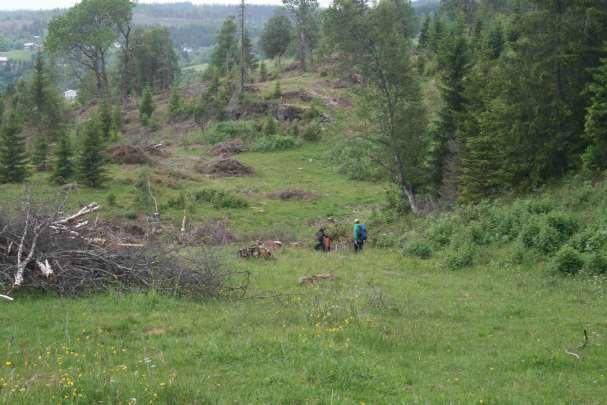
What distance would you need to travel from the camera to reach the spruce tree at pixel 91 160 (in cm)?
3491

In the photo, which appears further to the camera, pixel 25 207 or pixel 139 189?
pixel 139 189

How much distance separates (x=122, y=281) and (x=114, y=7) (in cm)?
6779

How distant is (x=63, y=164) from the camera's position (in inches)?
1426

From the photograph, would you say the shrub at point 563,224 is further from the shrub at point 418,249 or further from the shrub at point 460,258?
the shrub at point 418,249

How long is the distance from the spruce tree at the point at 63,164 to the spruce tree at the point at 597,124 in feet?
90.0

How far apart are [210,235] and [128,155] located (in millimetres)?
18113

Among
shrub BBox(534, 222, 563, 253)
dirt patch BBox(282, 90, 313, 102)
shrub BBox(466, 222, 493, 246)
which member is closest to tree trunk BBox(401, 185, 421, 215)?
shrub BBox(466, 222, 493, 246)

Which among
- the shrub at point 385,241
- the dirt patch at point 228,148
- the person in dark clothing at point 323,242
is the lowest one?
the dirt patch at point 228,148

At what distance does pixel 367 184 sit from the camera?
133 ft

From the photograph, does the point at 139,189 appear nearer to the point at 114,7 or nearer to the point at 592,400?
the point at 592,400

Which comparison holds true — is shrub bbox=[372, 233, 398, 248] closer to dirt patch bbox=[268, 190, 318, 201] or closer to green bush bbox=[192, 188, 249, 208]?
green bush bbox=[192, 188, 249, 208]

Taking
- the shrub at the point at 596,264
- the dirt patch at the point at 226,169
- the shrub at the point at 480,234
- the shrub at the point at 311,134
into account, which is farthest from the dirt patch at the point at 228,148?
the shrub at the point at 596,264

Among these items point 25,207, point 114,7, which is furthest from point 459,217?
point 114,7

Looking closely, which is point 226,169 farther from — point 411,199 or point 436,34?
point 436,34
